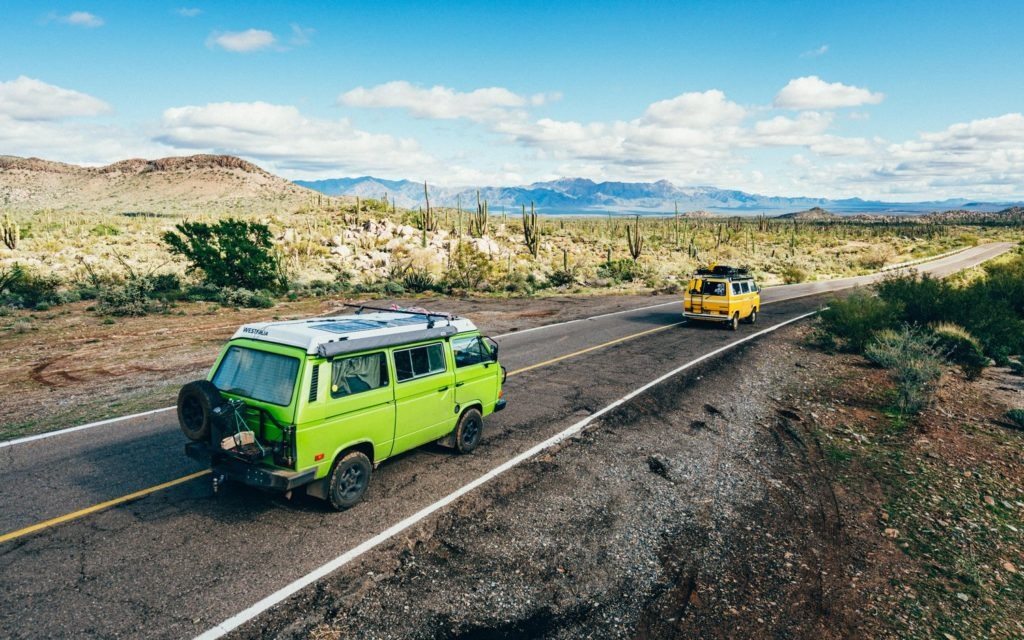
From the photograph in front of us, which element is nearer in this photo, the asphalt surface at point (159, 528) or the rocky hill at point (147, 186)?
the asphalt surface at point (159, 528)

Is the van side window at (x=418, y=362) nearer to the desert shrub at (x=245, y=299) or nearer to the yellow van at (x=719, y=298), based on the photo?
the yellow van at (x=719, y=298)

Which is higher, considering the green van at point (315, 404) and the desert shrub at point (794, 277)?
the green van at point (315, 404)

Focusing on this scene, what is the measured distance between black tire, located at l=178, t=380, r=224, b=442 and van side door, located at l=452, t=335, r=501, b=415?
3304 millimetres

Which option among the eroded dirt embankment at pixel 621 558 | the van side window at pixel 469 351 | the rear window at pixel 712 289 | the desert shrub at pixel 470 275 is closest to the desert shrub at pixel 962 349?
the rear window at pixel 712 289

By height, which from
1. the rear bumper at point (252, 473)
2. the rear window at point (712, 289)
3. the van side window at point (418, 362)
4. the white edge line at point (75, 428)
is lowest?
the white edge line at point (75, 428)

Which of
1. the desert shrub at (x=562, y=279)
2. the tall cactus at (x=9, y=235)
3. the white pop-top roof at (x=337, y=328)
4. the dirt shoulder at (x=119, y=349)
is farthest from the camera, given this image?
the tall cactus at (x=9, y=235)

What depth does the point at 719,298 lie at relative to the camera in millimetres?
21078

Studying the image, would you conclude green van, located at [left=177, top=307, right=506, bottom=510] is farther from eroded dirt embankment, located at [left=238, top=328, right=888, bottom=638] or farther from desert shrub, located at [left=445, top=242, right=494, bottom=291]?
desert shrub, located at [left=445, top=242, right=494, bottom=291]

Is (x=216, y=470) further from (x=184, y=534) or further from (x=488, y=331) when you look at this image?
(x=488, y=331)

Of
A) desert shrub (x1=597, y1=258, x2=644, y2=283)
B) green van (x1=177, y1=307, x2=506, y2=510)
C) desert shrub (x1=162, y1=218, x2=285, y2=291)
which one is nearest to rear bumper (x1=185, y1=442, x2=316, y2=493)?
green van (x1=177, y1=307, x2=506, y2=510)

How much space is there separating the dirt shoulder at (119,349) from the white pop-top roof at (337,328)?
216 inches

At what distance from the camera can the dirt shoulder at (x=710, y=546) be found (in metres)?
5.44

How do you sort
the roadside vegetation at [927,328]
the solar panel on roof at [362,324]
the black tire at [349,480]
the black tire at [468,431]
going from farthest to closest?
the roadside vegetation at [927,328]
the black tire at [468,431]
the solar panel on roof at [362,324]
the black tire at [349,480]

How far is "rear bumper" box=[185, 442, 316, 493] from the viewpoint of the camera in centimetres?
621
